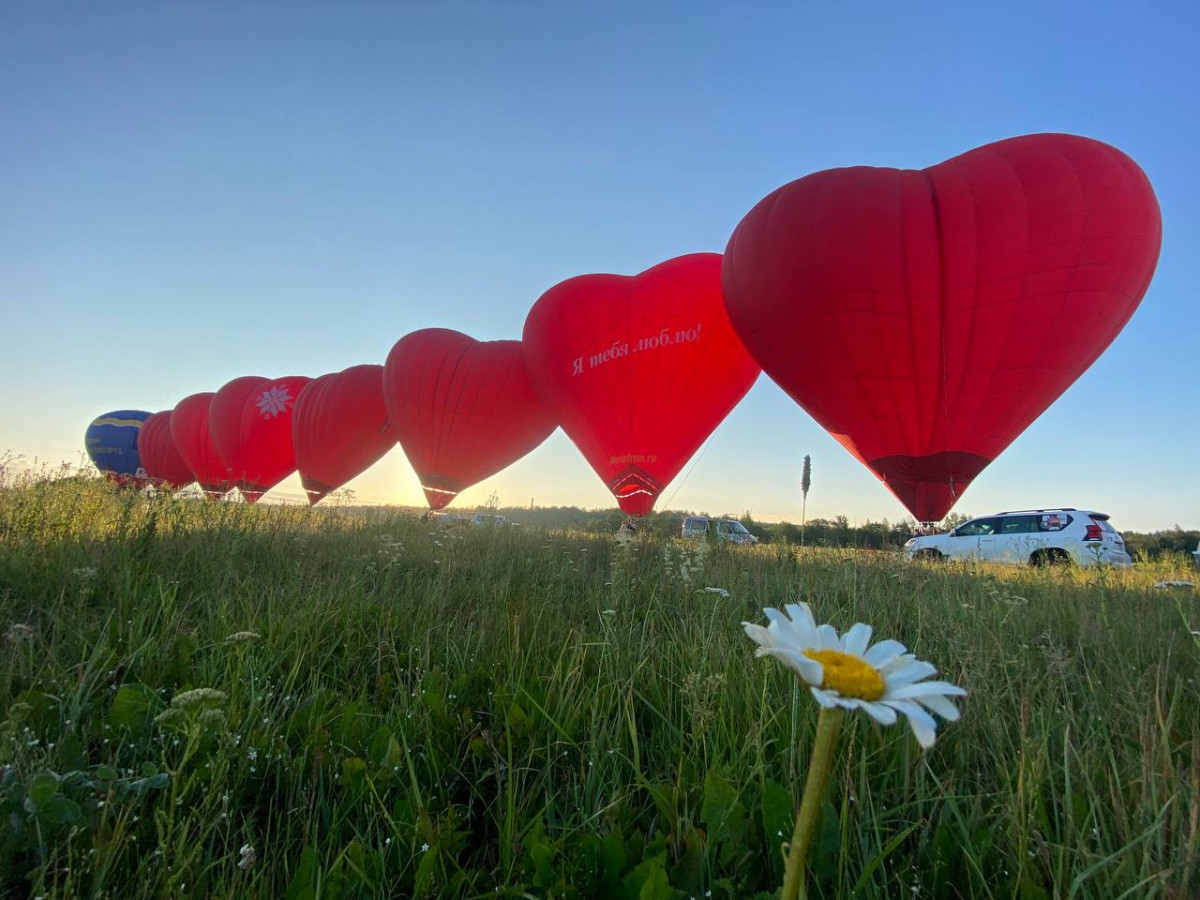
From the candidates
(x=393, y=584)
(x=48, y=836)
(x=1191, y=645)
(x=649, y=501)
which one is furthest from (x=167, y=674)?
(x=649, y=501)

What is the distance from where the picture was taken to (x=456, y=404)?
15.5 m

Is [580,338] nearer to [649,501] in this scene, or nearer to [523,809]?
[649,501]

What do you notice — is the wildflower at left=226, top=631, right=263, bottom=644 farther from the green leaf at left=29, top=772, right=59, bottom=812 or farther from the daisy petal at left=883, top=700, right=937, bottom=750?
the daisy petal at left=883, top=700, right=937, bottom=750

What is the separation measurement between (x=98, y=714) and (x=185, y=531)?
3150mm

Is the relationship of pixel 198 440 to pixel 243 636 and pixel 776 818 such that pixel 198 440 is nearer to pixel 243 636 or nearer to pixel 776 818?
pixel 243 636

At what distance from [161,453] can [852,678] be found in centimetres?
3157

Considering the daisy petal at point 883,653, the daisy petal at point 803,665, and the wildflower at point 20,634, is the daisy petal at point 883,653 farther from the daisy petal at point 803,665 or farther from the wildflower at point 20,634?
the wildflower at point 20,634

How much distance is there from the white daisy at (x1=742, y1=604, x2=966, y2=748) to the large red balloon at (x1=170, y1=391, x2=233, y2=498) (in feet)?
82.7

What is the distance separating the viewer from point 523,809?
148cm

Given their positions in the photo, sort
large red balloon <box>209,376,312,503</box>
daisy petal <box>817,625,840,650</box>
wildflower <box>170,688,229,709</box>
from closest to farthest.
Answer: daisy petal <box>817,625,840,650</box> → wildflower <box>170,688,229,709</box> → large red balloon <box>209,376,312,503</box>

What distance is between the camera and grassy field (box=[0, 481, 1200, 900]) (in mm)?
1124

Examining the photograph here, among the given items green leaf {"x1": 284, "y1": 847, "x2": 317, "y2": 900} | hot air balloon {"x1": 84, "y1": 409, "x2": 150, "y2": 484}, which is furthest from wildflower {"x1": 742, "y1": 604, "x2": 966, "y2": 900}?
hot air balloon {"x1": 84, "y1": 409, "x2": 150, "y2": 484}

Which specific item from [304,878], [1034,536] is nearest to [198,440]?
[304,878]

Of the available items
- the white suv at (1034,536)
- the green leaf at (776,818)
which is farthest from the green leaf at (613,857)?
the white suv at (1034,536)
